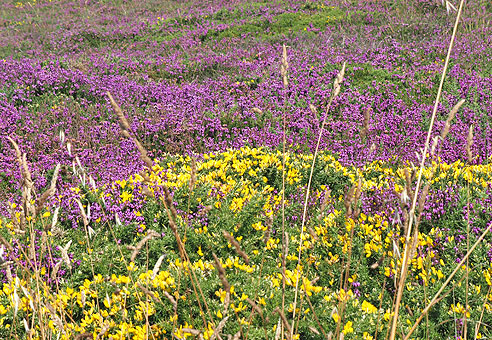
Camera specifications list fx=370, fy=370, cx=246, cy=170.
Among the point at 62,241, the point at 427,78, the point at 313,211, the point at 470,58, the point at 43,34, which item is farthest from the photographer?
the point at 43,34

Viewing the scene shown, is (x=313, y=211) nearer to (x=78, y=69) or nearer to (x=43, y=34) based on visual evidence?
(x=78, y=69)

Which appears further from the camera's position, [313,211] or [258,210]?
[313,211]

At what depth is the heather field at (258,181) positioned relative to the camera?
1.99 meters

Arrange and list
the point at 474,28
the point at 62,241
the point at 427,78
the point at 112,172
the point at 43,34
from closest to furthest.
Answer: the point at 62,241
the point at 112,172
the point at 427,78
the point at 474,28
the point at 43,34

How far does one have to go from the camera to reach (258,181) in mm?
4875

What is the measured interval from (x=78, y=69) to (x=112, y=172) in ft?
16.4

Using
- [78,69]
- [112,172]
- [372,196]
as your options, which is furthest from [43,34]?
[372,196]

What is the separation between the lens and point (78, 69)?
9305 mm

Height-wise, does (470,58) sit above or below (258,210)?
above

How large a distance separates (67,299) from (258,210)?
6.71 feet

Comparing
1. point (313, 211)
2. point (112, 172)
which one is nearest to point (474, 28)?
point (313, 211)

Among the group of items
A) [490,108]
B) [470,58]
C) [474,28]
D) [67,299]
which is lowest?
[67,299]

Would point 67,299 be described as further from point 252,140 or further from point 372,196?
point 252,140

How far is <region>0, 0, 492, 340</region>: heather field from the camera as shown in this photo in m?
1.99
